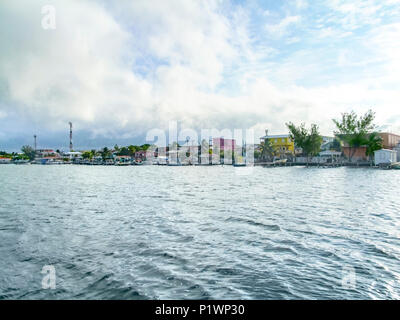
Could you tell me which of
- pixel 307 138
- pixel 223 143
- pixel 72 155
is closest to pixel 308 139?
pixel 307 138

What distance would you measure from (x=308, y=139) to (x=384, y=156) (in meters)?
25.7

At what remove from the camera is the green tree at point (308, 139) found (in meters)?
95.6

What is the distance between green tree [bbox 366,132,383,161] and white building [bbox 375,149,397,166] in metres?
5.51

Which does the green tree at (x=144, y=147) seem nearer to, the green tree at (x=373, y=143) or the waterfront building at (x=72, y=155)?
the waterfront building at (x=72, y=155)

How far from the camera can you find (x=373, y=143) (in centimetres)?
8181

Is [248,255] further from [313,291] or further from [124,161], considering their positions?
[124,161]

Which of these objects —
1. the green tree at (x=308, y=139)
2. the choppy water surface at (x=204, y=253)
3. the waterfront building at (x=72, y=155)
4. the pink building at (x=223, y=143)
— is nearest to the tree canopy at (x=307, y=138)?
the green tree at (x=308, y=139)

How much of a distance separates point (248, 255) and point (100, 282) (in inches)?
200

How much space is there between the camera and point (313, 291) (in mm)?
8008

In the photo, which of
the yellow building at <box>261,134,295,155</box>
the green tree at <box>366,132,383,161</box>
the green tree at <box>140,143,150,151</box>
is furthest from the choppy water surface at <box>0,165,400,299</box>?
the green tree at <box>140,143,150,151</box>

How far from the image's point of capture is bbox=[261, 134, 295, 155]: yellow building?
395 feet

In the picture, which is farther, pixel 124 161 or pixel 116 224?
pixel 124 161
